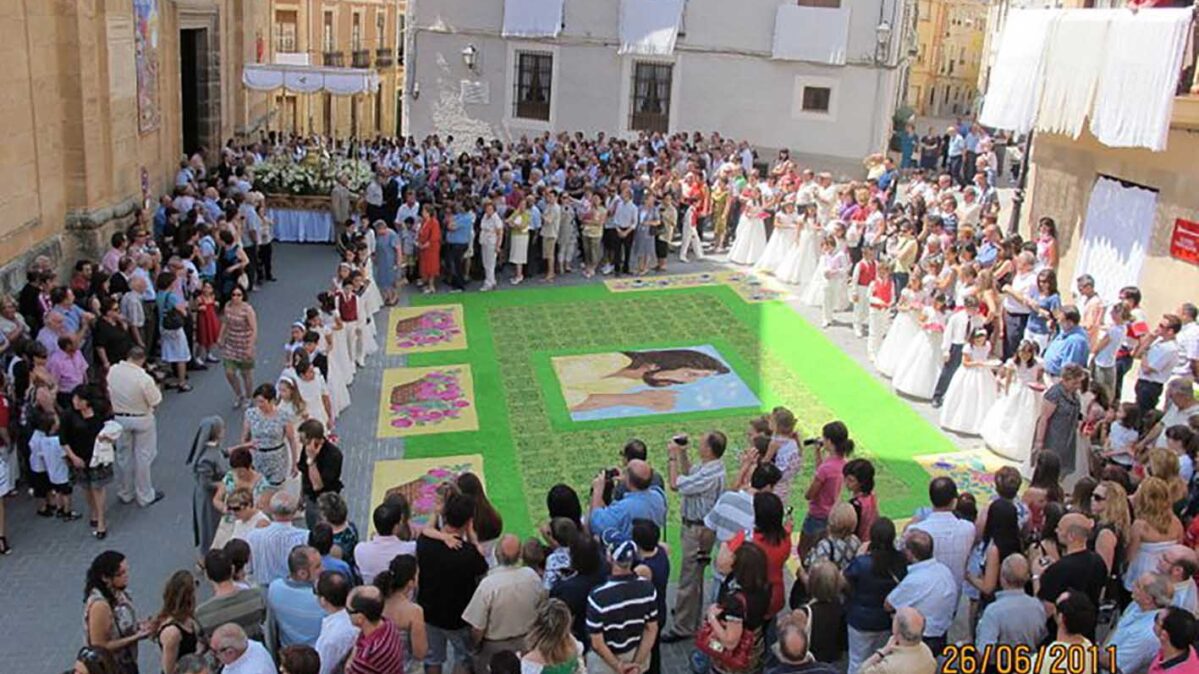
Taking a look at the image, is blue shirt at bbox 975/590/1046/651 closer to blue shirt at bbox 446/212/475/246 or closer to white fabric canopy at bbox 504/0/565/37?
blue shirt at bbox 446/212/475/246

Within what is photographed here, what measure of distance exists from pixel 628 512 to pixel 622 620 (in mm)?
1195

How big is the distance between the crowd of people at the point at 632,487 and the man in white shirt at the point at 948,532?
0.02 metres

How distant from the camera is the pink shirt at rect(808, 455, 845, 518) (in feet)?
26.9

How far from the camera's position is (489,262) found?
57.1 feet

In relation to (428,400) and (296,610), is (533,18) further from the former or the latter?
(296,610)

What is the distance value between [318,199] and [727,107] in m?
11.1

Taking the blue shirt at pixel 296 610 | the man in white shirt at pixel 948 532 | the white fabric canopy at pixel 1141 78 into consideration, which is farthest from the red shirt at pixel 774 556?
the white fabric canopy at pixel 1141 78

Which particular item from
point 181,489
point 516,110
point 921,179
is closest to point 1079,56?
point 921,179

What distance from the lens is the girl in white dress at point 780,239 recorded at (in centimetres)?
1820

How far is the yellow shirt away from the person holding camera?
4875mm

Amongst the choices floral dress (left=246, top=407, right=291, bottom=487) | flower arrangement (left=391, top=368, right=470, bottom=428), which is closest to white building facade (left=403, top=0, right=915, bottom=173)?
flower arrangement (left=391, top=368, right=470, bottom=428)

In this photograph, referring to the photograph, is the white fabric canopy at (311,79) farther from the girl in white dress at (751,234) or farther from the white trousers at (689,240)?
the girl in white dress at (751,234)

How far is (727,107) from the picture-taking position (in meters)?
27.2

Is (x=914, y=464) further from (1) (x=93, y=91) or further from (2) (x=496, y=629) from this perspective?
(1) (x=93, y=91)
